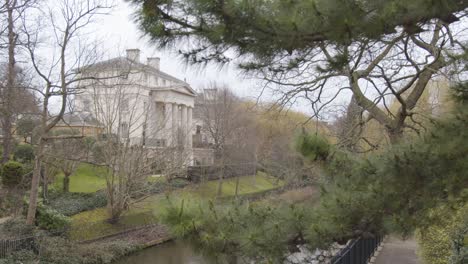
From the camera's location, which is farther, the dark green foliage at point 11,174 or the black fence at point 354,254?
the dark green foliage at point 11,174

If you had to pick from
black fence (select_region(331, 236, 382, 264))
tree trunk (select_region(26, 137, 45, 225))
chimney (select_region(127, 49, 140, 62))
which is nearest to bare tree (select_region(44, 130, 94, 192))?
chimney (select_region(127, 49, 140, 62))

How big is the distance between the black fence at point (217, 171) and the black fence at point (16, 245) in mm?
15345

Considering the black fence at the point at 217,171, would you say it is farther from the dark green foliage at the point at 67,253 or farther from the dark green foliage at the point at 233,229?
the dark green foliage at the point at 233,229

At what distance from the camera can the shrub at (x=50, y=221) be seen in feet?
49.1

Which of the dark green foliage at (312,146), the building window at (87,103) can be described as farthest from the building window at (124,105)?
the dark green foliage at (312,146)

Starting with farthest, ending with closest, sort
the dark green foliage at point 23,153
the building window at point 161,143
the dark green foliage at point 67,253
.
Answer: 1. the dark green foliage at point 23,153
2. the building window at point 161,143
3. the dark green foliage at point 67,253

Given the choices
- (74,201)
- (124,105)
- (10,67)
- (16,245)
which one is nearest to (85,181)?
(74,201)

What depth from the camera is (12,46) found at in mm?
15500

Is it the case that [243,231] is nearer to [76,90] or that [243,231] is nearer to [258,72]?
[258,72]

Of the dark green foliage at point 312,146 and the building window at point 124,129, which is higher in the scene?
the building window at point 124,129

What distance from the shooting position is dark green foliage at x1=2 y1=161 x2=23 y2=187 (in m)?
16.7

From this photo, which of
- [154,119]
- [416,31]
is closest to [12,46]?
[154,119]

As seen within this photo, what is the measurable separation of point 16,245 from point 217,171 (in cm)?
1994

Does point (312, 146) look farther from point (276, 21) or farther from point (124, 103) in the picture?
point (124, 103)
